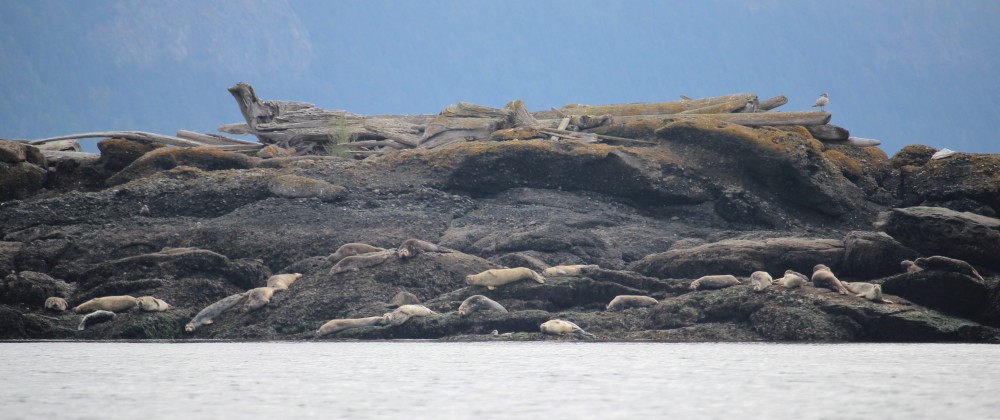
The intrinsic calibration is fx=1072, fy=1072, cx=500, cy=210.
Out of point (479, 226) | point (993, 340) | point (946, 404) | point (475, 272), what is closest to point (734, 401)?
point (946, 404)

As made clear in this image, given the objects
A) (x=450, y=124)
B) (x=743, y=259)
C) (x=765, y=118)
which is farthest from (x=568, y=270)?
(x=765, y=118)

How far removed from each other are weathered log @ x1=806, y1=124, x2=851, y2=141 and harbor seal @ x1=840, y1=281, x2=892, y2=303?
13.1 m

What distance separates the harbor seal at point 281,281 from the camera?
2078 centimetres

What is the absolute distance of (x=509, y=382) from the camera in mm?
10734

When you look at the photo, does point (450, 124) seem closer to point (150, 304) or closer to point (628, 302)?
point (628, 302)

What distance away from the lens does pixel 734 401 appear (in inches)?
355

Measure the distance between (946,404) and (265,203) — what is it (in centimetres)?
2021

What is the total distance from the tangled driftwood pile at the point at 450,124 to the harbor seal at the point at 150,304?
12.2m

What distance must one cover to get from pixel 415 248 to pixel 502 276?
2397 millimetres

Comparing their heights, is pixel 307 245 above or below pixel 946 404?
above

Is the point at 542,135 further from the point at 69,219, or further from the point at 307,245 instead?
the point at 69,219

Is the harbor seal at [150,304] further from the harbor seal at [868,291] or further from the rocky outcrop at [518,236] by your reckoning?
the harbor seal at [868,291]

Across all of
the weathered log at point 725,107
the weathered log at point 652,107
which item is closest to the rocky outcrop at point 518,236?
the weathered log at point 652,107

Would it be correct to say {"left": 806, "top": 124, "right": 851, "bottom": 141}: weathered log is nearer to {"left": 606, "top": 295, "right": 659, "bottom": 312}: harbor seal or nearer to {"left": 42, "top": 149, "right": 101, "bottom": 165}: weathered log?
{"left": 606, "top": 295, "right": 659, "bottom": 312}: harbor seal
